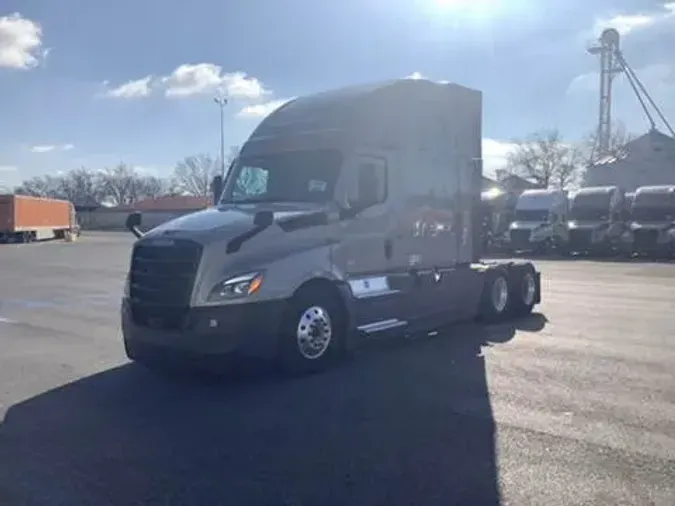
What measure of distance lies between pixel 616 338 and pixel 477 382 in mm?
3569

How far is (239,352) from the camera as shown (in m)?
7.18

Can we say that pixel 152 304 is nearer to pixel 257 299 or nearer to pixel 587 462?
pixel 257 299

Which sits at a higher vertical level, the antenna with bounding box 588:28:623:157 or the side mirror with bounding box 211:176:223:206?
the antenna with bounding box 588:28:623:157

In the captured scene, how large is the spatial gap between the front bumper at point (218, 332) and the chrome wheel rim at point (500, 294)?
5.23m

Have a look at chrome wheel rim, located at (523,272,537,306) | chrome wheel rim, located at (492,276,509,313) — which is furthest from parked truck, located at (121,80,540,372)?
chrome wheel rim, located at (523,272,537,306)

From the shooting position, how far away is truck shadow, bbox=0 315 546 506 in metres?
4.47

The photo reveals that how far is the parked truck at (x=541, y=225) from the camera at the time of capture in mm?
32375

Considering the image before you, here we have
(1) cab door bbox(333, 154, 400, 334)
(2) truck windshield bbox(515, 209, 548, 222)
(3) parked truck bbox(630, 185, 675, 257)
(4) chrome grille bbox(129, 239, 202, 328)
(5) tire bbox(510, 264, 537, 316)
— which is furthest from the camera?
(2) truck windshield bbox(515, 209, 548, 222)

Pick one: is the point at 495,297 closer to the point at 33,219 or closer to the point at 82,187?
the point at 33,219

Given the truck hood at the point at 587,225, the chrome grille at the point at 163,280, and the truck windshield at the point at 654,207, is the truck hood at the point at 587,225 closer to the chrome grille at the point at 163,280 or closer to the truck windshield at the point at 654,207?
the truck windshield at the point at 654,207

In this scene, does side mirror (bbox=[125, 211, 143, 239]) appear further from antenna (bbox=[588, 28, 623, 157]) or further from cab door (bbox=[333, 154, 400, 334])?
antenna (bbox=[588, 28, 623, 157])

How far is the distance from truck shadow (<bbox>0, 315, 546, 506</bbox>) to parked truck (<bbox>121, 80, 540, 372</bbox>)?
0.60 meters

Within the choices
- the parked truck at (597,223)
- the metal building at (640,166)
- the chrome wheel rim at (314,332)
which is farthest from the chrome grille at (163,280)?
the metal building at (640,166)

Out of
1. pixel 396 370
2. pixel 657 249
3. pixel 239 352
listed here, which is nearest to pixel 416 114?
pixel 396 370
